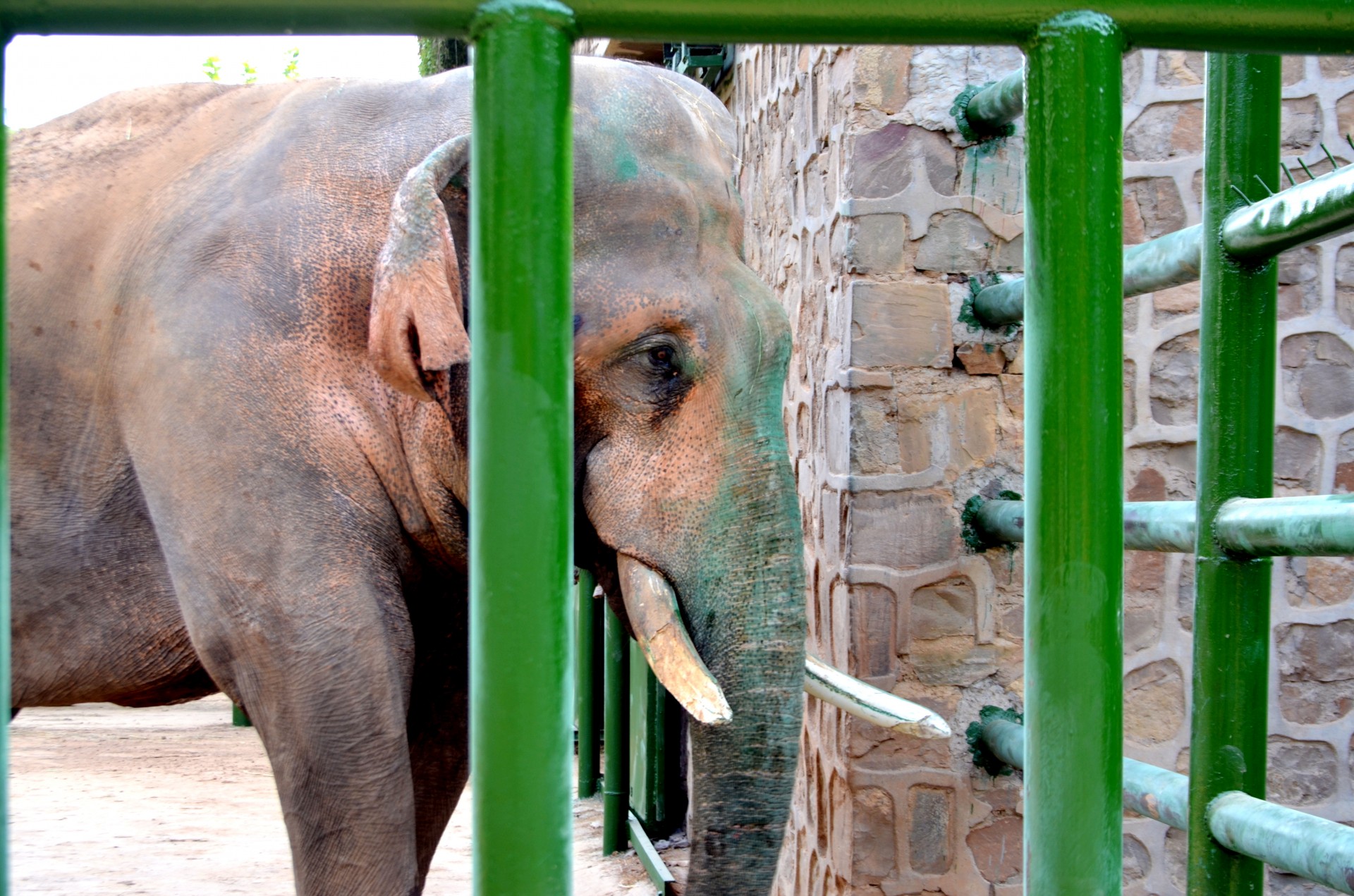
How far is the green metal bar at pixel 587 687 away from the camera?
5.85 metres

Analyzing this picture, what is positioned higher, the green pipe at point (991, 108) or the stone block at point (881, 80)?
the stone block at point (881, 80)

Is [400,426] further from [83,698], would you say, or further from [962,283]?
[962,283]

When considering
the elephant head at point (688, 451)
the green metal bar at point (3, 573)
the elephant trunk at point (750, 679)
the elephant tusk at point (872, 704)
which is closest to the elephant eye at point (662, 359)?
the elephant head at point (688, 451)

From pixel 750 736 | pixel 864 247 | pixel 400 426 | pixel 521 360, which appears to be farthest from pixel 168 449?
pixel 521 360

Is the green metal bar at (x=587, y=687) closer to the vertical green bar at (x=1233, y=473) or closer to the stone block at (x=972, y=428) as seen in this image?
the stone block at (x=972, y=428)

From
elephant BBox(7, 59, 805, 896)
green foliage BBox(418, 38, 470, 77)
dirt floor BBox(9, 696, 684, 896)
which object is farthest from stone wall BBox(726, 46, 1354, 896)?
green foliage BBox(418, 38, 470, 77)

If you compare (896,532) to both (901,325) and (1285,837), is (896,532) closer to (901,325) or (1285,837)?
(901,325)

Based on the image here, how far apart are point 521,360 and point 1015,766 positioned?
107 inches

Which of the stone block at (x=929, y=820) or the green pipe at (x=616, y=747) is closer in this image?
the stone block at (x=929, y=820)

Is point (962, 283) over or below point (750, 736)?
over

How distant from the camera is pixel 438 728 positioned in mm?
3104

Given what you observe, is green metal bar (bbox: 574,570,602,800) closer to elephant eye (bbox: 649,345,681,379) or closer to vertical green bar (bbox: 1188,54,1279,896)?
elephant eye (bbox: 649,345,681,379)

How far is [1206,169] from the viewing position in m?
1.32

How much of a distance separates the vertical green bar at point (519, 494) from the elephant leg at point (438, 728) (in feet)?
7.67
